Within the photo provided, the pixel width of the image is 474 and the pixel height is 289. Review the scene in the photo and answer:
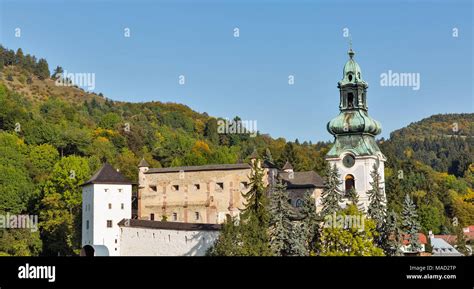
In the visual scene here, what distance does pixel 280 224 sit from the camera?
44281 mm

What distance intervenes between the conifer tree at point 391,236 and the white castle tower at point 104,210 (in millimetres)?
15919

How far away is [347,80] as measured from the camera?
5828cm

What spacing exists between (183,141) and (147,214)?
149 ft

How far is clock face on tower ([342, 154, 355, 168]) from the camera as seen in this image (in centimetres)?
5562

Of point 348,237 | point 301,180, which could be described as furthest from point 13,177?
point 348,237

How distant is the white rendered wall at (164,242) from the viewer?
46469mm

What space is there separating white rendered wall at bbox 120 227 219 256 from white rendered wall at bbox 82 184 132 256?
0.66 meters

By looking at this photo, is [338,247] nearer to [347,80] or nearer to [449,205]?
[347,80]

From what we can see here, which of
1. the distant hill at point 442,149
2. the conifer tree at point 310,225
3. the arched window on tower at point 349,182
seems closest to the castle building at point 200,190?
the arched window on tower at point 349,182

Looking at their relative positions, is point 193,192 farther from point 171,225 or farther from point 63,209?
point 171,225

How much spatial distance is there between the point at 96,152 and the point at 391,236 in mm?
45750

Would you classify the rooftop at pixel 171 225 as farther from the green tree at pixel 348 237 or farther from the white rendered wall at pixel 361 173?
the white rendered wall at pixel 361 173

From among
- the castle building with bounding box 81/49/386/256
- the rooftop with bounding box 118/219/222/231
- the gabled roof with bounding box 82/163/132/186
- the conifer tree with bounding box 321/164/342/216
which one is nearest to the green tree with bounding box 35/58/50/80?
the castle building with bounding box 81/49/386/256
